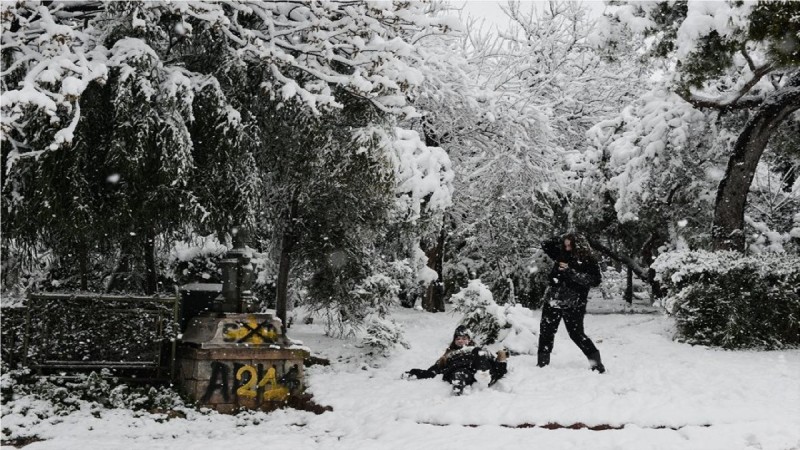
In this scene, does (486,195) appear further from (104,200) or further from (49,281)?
(104,200)

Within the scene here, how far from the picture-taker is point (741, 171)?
1079 centimetres

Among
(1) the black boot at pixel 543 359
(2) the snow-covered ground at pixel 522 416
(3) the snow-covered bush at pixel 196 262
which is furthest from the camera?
(3) the snow-covered bush at pixel 196 262

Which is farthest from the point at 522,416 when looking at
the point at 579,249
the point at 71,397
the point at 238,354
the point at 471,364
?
the point at 71,397

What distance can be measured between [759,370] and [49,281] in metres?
10.6

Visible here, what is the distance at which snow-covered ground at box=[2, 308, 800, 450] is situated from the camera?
207 inches

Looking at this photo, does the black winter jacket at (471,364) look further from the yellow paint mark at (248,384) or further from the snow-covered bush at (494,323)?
the snow-covered bush at (494,323)

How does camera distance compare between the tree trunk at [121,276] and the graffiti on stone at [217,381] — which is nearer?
the graffiti on stone at [217,381]

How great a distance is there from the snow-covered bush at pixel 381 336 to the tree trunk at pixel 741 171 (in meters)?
5.89

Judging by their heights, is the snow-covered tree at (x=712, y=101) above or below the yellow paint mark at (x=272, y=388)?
above

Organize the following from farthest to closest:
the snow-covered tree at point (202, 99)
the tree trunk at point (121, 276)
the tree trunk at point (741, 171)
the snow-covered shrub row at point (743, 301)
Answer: the tree trunk at point (741, 171)
the tree trunk at point (121, 276)
the snow-covered shrub row at point (743, 301)
the snow-covered tree at point (202, 99)

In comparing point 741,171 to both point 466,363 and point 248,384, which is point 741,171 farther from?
point 248,384

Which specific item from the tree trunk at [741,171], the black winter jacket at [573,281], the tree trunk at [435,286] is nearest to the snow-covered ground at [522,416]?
the black winter jacket at [573,281]

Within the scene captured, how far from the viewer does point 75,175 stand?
624 centimetres

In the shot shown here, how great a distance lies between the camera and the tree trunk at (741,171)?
416 inches
